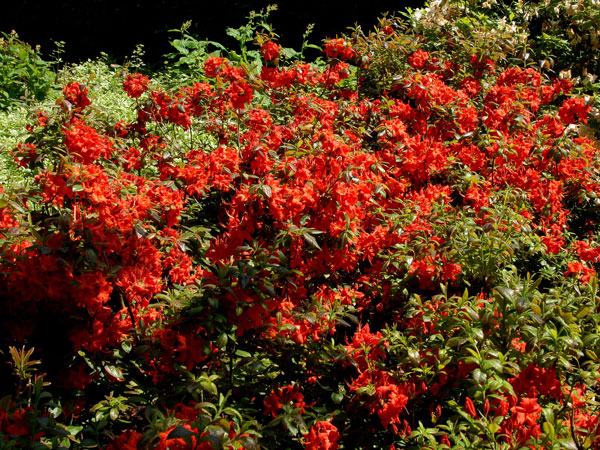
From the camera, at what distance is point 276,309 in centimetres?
208

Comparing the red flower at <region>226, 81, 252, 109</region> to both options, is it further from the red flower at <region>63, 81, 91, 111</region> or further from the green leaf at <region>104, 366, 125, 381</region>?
the green leaf at <region>104, 366, 125, 381</region>

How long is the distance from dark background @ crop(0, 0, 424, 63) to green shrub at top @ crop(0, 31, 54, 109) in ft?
8.50

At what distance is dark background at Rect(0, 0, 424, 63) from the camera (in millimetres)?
8477

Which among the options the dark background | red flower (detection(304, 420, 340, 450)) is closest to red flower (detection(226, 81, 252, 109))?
red flower (detection(304, 420, 340, 450))

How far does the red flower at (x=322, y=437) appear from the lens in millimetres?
1695

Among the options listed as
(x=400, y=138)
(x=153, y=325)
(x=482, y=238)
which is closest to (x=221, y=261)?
(x=153, y=325)

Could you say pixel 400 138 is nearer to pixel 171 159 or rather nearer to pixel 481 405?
pixel 171 159

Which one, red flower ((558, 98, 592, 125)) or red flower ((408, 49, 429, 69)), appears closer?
red flower ((558, 98, 592, 125))

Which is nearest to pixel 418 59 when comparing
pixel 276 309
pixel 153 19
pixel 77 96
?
pixel 77 96

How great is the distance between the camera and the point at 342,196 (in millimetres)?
2188

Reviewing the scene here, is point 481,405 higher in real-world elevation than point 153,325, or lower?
higher

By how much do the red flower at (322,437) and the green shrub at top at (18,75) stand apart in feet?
17.4

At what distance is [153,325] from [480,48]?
3.52 m

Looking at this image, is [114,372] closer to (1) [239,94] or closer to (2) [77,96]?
(2) [77,96]
